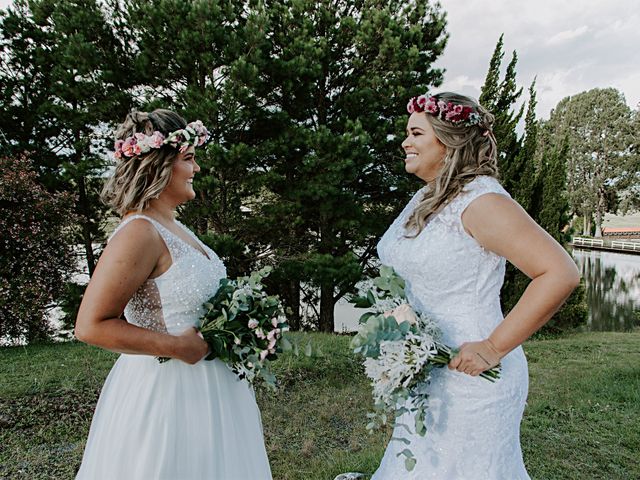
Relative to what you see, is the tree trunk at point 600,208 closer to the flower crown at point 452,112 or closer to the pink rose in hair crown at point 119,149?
the flower crown at point 452,112

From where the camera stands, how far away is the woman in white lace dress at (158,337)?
6.19 ft

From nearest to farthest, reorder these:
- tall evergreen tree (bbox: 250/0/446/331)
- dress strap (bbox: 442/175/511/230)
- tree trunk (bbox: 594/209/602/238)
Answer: dress strap (bbox: 442/175/511/230), tall evergreen tree (bbox: 250/0/446/331), tree trunk (bbox: 594/209/602/238)

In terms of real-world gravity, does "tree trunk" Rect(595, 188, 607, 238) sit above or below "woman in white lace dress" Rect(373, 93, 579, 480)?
→ above

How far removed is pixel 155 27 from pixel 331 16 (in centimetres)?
448

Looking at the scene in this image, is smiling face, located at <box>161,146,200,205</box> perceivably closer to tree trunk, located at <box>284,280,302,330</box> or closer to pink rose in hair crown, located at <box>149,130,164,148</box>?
pink rose in hair crown, located at <box>149,130,164,148</box>

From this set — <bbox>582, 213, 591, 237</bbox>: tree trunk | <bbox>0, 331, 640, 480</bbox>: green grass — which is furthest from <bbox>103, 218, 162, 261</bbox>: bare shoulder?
<bbox>582, 213, 591, 237</bbox>: tree trunk

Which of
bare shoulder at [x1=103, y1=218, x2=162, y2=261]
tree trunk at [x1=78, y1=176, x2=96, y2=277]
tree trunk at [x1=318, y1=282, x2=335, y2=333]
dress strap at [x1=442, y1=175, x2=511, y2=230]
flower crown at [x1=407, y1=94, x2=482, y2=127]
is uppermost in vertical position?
tree trunk at [x1=78, y1=176, x2=96, y2=277]

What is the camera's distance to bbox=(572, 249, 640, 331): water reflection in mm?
17203

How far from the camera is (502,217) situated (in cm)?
188

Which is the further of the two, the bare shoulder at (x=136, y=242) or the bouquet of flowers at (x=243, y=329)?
the bouquet of flowers at (x=243, y=329)

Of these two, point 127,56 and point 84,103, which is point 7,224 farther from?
point 127,56

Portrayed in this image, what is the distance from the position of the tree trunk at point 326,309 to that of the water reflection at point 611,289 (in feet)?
28.0

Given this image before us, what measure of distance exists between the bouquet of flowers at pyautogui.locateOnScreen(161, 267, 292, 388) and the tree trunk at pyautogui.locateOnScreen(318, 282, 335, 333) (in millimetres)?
11745

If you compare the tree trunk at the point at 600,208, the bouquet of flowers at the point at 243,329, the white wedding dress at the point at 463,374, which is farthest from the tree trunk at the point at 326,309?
the tree trunk at the point at 600,208
